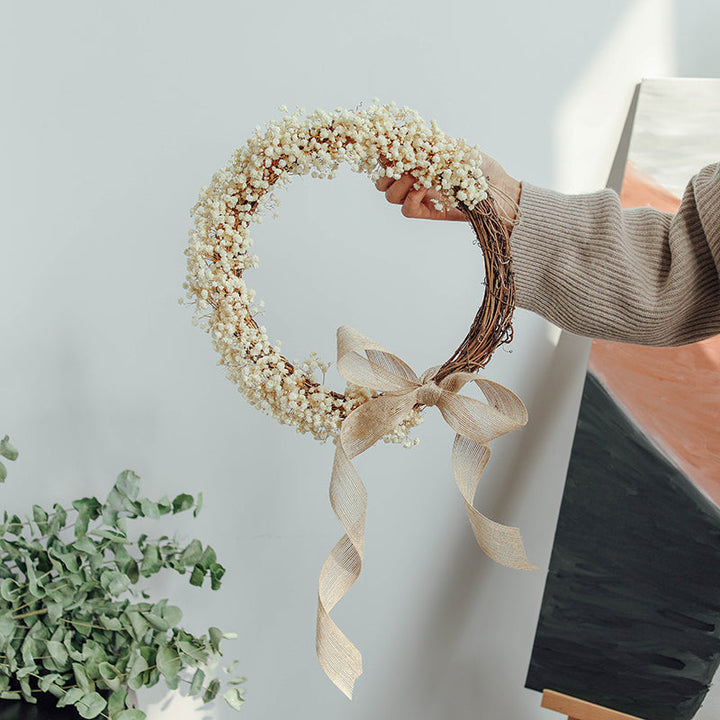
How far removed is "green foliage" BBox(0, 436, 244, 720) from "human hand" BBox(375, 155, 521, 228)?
0.49m

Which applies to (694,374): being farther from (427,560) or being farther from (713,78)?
(427,560)

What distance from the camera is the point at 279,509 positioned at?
44.9 inches

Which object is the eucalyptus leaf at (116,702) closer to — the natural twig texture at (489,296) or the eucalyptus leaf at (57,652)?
the eucalyptus leaf at (57,652)

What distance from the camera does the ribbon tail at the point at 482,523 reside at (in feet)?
2.29

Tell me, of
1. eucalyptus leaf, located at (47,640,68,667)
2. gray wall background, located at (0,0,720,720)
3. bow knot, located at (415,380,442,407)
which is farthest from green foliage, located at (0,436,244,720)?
bow knot, located at (415,380,442,407)

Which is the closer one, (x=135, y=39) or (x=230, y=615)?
(x=135, y=39)

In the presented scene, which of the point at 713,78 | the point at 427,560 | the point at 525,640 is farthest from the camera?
the point at 525,640

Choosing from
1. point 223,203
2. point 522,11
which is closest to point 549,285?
point 223,203

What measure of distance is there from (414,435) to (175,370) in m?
0.43

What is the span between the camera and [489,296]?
0.72 metres

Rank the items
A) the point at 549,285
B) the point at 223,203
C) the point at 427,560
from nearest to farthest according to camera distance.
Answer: the point at 223,203
the point at 549,285
the point at 427,560

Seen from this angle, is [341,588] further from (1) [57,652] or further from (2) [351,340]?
(1) [57,652]

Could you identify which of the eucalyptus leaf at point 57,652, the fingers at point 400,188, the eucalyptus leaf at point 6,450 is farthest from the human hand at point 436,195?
the eucalyptus leaf at point 57,652

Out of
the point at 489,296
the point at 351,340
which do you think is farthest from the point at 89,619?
the point at 489,296
